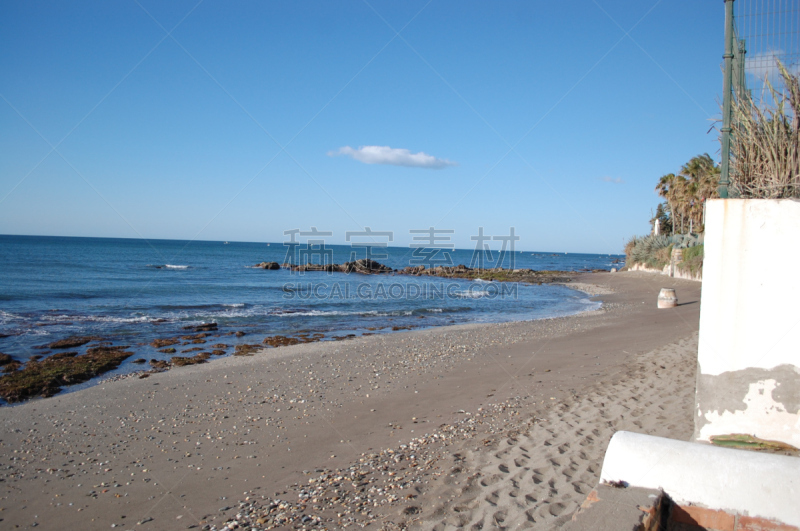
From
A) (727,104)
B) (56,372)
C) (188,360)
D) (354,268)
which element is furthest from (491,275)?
(727,104)

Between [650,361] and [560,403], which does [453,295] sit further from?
[560,403]

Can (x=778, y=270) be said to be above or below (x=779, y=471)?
above

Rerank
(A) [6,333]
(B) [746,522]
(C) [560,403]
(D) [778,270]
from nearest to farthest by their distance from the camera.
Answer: (B) [746,522]
(D) [778,270]
(C) [560,403]
(A) [6,333]

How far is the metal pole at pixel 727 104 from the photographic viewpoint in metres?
4.43

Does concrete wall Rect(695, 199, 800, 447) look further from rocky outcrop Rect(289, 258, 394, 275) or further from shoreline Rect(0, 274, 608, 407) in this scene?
rocky outcrop Rect(289, 258, 394, 275)

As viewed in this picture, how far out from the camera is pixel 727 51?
4477 millimetres

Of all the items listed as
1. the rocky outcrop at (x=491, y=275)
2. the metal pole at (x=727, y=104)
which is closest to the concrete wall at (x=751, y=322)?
the metal pole at (x=727, y=104)

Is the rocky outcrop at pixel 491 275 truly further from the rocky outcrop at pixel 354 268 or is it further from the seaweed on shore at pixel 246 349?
the seaweed on shore at pixel 246 349

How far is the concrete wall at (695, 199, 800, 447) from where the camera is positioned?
146 inches

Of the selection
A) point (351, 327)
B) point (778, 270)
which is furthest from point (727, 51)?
point (351, 327)

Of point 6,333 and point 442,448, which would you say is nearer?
point 442,448

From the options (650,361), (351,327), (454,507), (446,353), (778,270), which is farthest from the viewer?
(351,327)

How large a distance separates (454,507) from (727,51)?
4909 mm

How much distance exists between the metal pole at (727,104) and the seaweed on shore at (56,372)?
11753mm
